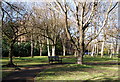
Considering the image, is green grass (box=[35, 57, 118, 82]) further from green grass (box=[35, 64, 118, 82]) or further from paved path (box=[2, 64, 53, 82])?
paved path (box=[2, 64, 53, 82])

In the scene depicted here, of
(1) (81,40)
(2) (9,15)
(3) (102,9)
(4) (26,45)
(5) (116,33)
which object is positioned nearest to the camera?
(2) (9,15)

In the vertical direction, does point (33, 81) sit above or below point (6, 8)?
below

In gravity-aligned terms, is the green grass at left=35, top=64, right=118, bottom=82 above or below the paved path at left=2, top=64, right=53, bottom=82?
above

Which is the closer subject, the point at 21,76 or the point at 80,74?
the point at 21,76

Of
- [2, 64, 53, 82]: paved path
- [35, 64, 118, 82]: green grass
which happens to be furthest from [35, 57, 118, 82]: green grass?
[2, 64, 53, 82]: paved path

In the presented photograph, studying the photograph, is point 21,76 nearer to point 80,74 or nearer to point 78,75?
point 78,75

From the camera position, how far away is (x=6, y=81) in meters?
7.23

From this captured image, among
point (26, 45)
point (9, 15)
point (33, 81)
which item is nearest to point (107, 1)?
point (9, 15)

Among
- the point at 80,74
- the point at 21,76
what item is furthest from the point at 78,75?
the point at 21,76

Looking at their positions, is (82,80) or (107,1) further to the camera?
(107,1)

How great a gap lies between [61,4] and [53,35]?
16.9m

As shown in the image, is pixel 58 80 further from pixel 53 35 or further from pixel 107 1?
pixel 53 35

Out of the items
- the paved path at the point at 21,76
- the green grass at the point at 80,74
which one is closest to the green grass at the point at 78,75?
the green grass at the point at 80,74

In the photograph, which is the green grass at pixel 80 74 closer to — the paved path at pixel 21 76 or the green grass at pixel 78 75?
the green grass at pixel 78 75
